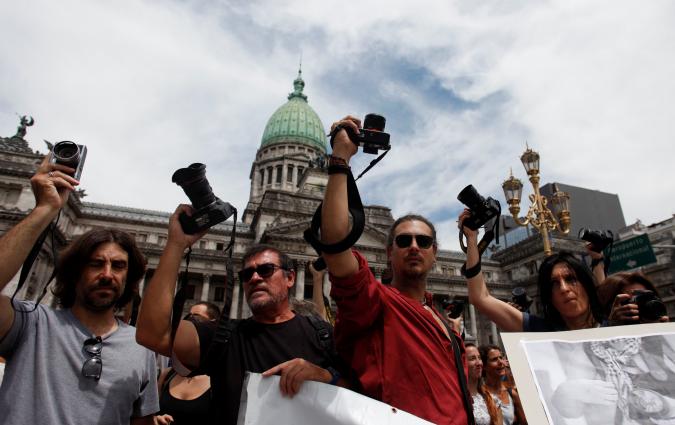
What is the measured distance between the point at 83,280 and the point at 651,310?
169 inches

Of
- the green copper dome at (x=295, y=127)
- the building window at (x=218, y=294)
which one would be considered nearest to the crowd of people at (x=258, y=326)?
the building window at (x=218, y=294)

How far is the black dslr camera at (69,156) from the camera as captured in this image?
292 cm

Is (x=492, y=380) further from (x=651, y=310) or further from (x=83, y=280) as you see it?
(x=83, y=280)

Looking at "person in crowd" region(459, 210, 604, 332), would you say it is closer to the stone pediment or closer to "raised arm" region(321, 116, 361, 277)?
"raised arm" region(321, 116, 361, 277)

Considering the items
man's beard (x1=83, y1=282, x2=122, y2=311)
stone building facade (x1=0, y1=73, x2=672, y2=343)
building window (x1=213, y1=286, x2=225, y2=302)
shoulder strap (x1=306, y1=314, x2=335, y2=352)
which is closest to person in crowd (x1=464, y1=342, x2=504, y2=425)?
shoulder strap (x1=306, y1=314, x2=335, y2=352)

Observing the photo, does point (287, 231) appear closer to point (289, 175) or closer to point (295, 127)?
Result: point (289, 175)

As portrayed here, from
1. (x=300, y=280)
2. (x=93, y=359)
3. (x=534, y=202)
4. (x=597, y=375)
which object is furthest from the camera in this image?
(x=300, y=280)

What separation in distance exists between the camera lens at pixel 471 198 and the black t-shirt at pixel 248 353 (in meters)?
1.93

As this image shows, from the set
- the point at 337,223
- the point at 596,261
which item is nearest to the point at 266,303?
the point at 337,223

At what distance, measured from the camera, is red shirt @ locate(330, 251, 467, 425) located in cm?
229

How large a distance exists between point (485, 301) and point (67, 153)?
3.87m

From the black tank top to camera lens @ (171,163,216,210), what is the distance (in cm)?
267

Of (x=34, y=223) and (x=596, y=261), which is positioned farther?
(x=596, y=261)

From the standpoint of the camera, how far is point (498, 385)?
656 cm
